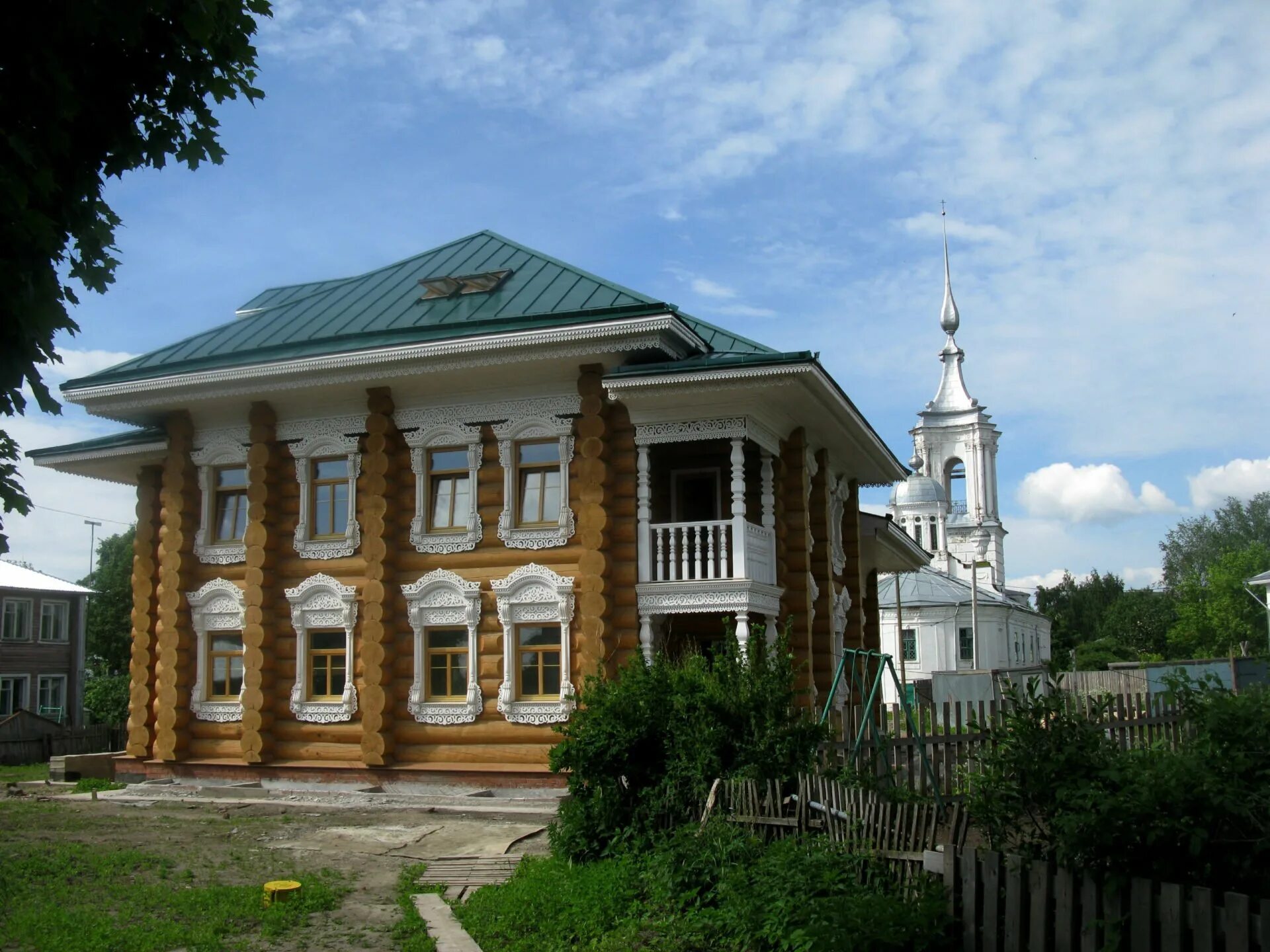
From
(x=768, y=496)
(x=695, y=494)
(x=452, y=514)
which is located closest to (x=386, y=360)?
(x=452, y=514)

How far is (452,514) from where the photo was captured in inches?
792

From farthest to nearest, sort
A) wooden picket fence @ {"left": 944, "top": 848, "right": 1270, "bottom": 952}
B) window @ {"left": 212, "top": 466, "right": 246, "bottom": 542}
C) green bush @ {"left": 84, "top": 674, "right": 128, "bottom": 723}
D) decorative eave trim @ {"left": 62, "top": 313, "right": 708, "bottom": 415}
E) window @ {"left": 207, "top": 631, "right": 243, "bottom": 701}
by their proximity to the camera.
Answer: green bush @ {"left": 84, "top": 674, "right": 128, "bottom": 723}, window @ {"left": 212, "top": 466, "right": 246, "bottom": 542}, window @ {"left": 207, "top": 631, "right": 243, "bottom": 701}, decorative eave trim @ {"left": 62, "top": 313, "right": 708, "bottom": 415}, wooden picket fence @ {"left": 944, "top": 848, "right": 1270, "bottom": 952}

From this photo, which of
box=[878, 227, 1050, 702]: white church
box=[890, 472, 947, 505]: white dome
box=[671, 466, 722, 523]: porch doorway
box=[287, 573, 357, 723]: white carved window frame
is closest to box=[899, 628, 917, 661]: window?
box=[878, 227, 1050, 702]: white church

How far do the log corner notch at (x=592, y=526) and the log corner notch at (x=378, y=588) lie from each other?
134 inches

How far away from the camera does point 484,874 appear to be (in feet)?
40.6

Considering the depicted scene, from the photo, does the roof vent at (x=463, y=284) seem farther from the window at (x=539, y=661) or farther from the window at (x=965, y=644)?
the window at (x=965, y=644)

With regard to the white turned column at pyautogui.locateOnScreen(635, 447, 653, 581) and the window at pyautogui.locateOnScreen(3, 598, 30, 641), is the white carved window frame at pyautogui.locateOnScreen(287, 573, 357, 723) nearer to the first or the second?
the white turned column at pyautogui.locateOnScreen(635, 447, 653, 581)

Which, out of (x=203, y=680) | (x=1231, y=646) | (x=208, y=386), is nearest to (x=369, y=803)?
(x=203, y=680)

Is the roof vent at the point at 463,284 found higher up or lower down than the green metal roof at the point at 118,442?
higher up

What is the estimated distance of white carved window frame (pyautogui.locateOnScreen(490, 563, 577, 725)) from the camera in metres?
18.8

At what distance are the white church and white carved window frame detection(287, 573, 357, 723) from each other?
41.0 m

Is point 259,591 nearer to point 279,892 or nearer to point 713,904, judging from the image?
point 279,892

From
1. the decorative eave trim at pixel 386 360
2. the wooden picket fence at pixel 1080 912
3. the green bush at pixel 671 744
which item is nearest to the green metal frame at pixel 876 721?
the green bush at pixel 671 744

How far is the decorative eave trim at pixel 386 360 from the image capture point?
17938 mm
